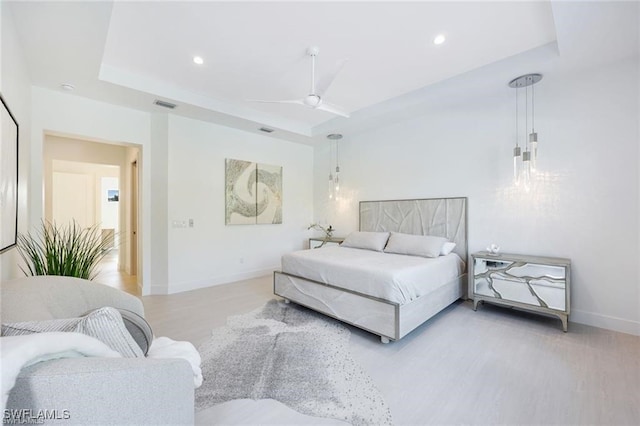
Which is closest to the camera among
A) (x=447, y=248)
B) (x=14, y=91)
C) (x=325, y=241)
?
(x=14, y=91)

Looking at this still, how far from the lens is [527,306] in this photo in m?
3.08

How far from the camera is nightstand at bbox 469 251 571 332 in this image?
289cm

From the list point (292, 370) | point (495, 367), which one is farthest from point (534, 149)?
point (292, 370)

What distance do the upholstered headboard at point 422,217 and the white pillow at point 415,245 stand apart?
14.0 inches

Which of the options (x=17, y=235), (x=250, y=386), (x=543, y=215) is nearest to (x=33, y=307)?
(x=250, y=386)

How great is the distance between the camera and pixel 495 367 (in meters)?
2.24

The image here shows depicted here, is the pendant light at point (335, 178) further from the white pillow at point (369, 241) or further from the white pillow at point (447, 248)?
the white pillow at point (447, 248)

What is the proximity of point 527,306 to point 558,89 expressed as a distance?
99.2 inches

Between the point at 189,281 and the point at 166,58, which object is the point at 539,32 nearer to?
the point at 166,58

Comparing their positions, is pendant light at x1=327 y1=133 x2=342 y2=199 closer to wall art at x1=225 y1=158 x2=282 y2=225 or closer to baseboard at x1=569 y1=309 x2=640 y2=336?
wall art at x1=225 y1=158 x2=282 y2=225

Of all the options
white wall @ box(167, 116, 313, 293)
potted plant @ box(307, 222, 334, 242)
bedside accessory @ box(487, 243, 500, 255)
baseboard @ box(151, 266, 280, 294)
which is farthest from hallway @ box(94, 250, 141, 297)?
bedside accessory @ box(487, 243, 500, 255)

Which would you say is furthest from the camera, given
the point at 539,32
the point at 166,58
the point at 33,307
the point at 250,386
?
the point at 166,58

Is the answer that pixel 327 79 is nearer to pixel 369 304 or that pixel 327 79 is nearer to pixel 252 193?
pixel 369 304

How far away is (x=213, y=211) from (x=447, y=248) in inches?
146
